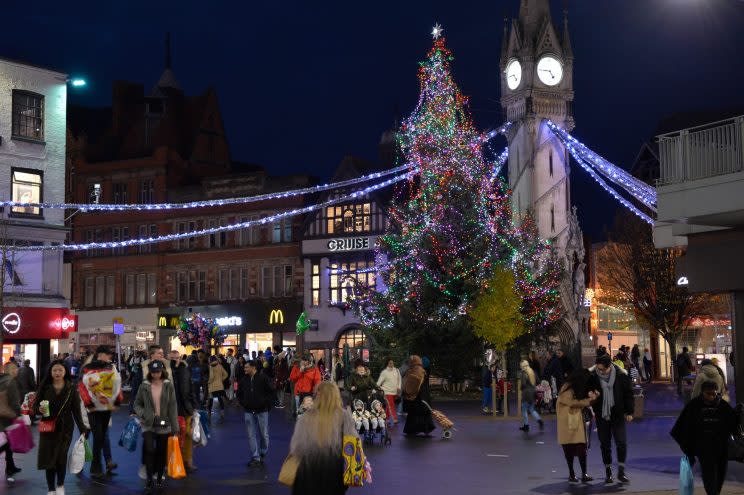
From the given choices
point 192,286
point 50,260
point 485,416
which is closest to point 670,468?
point 485,416

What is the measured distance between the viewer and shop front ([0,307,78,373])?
4275 centimetres

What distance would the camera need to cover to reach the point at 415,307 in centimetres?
4062

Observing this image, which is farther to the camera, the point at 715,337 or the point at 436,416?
the point at 715,337

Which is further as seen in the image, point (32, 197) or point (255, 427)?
point (32, 197)

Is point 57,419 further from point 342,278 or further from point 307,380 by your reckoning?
point 342,278

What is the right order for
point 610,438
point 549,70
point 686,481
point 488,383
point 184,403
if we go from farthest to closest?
1. point 549,70
2. point 488,383
3. point 184,403
4. point 610,438
5. point 686,481

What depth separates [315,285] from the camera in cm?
6625

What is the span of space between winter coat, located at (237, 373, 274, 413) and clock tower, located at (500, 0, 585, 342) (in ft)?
126

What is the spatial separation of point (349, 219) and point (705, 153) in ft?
150

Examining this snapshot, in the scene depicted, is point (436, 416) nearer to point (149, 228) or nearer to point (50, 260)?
point (50, 260)

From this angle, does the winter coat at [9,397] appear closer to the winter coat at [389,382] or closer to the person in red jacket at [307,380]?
the person in red jacket at [307,380]

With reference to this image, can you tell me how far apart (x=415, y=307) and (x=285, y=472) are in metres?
31.6

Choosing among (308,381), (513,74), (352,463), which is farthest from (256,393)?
(513,74)

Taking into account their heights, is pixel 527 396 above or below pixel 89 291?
below
